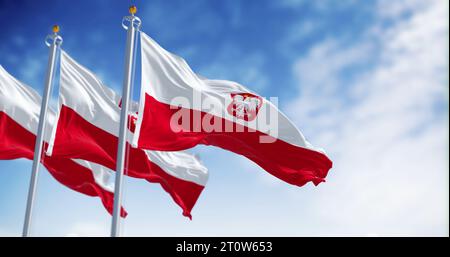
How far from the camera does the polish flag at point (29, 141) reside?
1191 centimetres

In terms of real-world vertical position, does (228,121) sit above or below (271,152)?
above

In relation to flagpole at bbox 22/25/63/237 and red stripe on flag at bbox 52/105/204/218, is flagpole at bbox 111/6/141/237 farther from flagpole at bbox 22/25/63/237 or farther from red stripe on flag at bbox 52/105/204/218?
flagpole at bbox 22/25/63/237

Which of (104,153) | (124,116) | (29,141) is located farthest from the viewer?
(29,141)

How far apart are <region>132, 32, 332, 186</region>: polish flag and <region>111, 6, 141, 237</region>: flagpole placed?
290mm

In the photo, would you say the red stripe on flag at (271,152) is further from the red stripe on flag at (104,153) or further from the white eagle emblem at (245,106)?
the red stripe on flag at (104,153)

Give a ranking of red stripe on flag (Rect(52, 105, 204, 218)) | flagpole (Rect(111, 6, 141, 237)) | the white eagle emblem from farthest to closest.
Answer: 1. red stripe on flag (Rect(52, 105, 204, 218))
2. the white eagle emblem
3. flagpole (Rect(111, 6, 141, 237))

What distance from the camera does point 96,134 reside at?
1099cm

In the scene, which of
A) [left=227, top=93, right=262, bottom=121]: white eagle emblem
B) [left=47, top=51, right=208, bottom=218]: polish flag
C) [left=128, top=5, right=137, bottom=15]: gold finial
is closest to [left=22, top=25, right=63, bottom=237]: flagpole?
[left=47, top=51, right=208, bottom=218]: polish flag

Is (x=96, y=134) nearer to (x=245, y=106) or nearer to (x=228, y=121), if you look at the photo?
(x=228, y=121)

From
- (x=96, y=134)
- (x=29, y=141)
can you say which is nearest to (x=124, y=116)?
(x=96, y=134)

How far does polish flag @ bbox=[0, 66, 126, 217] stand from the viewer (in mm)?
11906

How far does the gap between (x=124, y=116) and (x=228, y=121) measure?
7.95 feet
